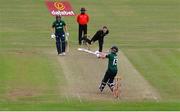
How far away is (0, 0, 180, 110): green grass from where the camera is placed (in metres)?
22.1

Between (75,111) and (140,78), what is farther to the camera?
(140,78)

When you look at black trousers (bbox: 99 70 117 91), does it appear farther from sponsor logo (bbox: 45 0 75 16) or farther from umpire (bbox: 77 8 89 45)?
sponsor logo (bbox: 45 0 75 16)

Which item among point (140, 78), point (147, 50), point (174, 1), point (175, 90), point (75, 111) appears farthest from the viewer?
point (174, 1)

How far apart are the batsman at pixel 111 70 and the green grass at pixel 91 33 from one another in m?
1.40

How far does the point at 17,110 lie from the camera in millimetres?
20250

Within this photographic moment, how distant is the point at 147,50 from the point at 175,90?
716cm

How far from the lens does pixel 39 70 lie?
26.4 metres

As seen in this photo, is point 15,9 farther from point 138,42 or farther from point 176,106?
point 176,106

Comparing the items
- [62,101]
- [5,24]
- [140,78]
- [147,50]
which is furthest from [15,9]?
[62,101]

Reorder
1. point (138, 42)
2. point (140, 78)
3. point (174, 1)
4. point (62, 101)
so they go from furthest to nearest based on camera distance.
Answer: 1. point (174, 1)
2. point (138, 42)
3. point (140, 78)
4. point (62, 101)

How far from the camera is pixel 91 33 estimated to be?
35.2 metres

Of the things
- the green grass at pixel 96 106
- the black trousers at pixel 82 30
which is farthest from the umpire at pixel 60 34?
the green grass at pixel 96 106

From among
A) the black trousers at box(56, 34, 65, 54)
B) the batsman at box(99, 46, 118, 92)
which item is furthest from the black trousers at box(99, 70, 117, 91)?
the black trousers at box(56, 34, 65, 54)

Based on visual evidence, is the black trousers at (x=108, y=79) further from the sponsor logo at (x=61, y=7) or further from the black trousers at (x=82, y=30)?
the sponsor logo at (x=61, y=7)
